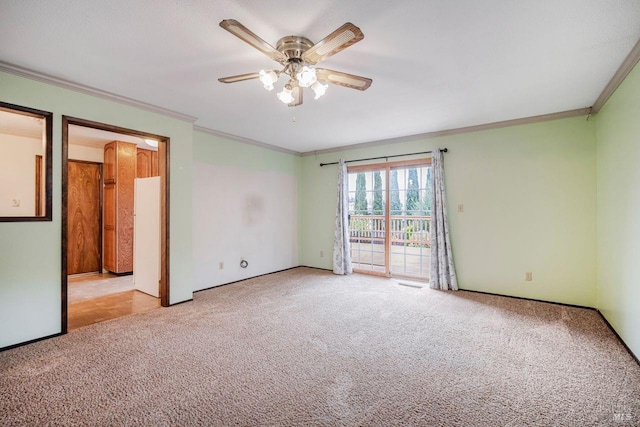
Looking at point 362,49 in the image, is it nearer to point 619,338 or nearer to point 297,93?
point 297,93

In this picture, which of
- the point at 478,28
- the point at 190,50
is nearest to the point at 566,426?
the point at 478,28

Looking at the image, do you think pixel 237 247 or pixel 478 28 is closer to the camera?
pixel 478 28

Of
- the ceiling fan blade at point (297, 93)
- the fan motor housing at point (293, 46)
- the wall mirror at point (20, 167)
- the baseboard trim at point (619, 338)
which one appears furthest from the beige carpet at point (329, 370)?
the wall mirror at point (20, 167)

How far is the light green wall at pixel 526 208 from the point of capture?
363 centimetres

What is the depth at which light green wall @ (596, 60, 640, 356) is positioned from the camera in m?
2.40

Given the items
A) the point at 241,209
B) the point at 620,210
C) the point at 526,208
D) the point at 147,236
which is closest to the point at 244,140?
the point at 241,209

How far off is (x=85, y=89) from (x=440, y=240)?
4.84m

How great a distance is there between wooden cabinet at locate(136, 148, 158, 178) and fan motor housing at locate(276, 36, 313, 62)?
487 centimetres

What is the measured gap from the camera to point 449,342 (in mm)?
2750

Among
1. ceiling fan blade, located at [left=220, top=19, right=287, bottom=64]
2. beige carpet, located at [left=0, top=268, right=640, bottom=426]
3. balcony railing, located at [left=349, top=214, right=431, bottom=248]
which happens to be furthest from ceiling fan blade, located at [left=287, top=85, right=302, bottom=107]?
balcony railing, located at [left=349, top=214, right=431, bottom=248]

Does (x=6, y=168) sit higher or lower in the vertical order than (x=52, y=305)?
higher

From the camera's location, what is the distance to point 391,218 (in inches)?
209

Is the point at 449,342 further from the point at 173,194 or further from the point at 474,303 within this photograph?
the point at 173,194

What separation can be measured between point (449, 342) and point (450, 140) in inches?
122
